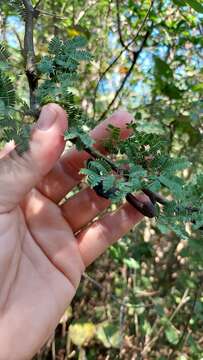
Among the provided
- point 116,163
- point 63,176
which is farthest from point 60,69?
point 63,176

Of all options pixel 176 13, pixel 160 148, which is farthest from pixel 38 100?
pixel 176 13

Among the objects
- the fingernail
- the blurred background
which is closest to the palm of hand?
the fingernail

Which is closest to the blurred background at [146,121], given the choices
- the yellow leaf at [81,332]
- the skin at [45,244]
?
the yellow leaf at [81,332]

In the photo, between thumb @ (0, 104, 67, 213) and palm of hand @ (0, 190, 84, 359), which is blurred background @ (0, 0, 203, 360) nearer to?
palm of hand @ (0, 190, 84, 359)

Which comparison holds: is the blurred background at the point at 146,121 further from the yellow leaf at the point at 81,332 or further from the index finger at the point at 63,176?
the index finger at the point at 63,176

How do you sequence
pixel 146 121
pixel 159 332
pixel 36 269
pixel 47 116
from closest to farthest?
pixel 47 116, pixel 36 269, pixel 146 121, pixel 159 332

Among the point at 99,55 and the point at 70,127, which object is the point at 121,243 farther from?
the point at 70,127

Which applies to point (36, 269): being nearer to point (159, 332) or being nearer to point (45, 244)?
point (45, 244)
